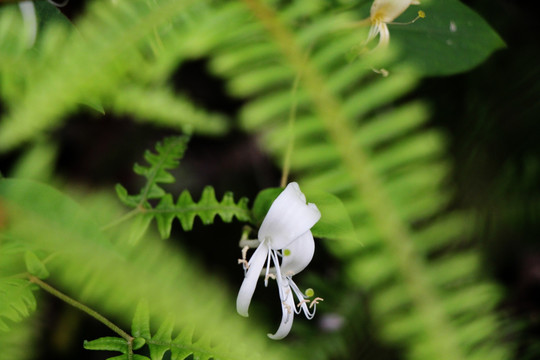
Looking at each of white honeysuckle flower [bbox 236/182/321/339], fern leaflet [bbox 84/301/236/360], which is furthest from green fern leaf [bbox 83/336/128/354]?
white honeysuckle flower [bbox 236/182/321/339]

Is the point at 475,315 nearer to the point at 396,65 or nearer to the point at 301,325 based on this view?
the point at 396,65

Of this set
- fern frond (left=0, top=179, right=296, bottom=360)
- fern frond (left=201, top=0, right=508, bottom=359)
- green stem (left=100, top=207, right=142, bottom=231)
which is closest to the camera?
fern frond (left=201, top=0, right=508, bottom=359)

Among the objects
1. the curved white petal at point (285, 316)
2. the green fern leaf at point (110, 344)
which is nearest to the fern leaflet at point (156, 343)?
the green fern leaf at point (110, 344)

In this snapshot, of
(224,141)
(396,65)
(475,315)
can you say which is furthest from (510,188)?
(475,315)

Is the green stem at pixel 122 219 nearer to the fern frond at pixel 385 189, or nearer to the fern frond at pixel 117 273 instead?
the fern frond at pixel 117 273

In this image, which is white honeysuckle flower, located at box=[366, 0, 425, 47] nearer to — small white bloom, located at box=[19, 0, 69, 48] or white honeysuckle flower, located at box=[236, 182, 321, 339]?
white honeysuckle flower, located at box=[236, 182, 321, 339]

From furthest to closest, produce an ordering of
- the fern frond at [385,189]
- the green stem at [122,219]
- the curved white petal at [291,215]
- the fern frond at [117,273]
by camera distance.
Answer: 1. the green stem at [122,219]
2. the curved white petal at [291,215]
3. the fern frond at [117,273]
4. the fern frond at [385,189]
